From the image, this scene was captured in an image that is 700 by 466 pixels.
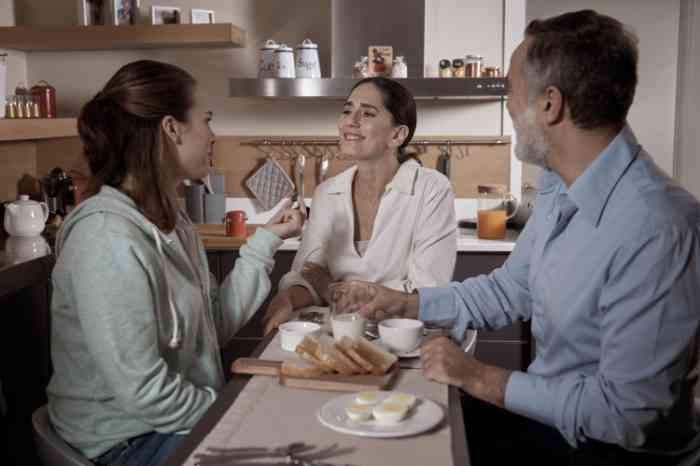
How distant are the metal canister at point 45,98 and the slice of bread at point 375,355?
2.77 meters

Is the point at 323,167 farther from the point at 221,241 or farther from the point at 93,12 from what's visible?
the point at 93,12

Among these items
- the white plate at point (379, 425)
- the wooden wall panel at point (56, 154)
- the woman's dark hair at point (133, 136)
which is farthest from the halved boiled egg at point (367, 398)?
the wooden wall panel at point (56, 154)

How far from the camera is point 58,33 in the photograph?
153 inches

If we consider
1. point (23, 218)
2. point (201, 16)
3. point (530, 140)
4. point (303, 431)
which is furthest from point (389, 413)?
point (201, 16)

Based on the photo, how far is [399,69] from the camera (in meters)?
3.72

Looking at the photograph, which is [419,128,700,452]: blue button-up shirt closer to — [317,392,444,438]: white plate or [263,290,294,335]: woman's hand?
[317,392,444,438]: white plate

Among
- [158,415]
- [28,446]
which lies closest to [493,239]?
[28,446]

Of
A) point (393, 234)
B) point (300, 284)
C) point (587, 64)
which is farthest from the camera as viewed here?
point (393, 234)

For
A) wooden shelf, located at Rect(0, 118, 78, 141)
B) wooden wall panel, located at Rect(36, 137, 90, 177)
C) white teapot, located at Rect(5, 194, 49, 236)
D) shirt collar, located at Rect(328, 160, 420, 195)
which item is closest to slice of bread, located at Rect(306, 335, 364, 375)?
shirt collar, located at Rect(328, 160, 420, 195)

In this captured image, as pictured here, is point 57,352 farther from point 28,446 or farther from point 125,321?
point 28,446

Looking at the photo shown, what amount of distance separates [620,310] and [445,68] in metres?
2.61

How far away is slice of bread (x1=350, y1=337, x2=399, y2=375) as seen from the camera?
5.23ft

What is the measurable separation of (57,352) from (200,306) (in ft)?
1.02

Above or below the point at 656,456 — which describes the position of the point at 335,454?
above
